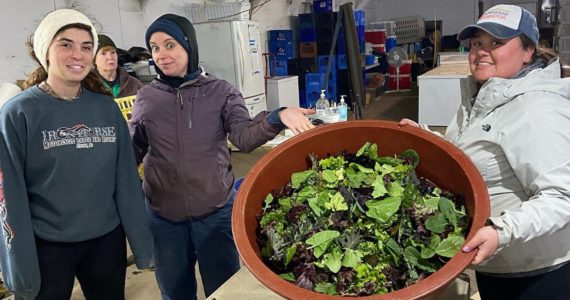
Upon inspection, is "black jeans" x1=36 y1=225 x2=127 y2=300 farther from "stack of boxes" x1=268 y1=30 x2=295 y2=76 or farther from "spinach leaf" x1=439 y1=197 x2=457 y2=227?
"stack of boxes" x1=268 y1=30 x2=295 y2=76

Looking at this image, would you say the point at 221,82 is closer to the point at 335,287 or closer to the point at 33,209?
the point at 33,209

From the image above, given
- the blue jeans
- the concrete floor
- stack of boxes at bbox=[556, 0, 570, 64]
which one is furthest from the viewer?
stack of boxes at bbox=[556, 0, 570, 64]

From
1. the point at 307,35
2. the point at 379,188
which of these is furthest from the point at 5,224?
the point at 307,35

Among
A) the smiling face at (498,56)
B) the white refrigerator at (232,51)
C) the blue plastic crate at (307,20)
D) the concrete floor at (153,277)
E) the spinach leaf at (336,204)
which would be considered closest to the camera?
the spinach leaf at (336,204)

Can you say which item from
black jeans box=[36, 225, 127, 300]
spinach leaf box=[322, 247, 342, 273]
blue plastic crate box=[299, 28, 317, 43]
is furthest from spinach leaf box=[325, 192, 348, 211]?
blue plastic crate box=[299, 28, 317, 43]

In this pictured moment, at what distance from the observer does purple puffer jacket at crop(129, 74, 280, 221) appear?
1.59 metres

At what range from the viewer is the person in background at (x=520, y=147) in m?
0.96

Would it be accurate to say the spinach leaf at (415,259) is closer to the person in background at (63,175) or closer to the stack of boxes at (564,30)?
the person in background at (63,175)

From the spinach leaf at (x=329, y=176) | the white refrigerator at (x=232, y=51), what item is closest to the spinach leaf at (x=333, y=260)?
the spinach leaf at (x=329, y=176)

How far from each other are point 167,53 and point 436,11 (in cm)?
1010

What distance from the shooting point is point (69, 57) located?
4.42 feet

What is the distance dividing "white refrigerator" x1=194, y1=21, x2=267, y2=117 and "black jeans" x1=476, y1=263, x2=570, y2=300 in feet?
12.4

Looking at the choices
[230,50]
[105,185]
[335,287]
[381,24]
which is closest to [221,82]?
[105,185]

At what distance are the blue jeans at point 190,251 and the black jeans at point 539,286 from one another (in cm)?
95
